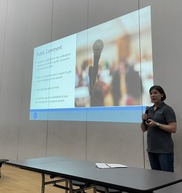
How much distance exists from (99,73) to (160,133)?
1.77m

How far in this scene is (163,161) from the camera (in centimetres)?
222

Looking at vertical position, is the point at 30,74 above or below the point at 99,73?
above

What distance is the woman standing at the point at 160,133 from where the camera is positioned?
7.31 ft

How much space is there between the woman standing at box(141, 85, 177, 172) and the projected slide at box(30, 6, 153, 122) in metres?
0.72

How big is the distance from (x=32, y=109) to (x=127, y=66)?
267 cm

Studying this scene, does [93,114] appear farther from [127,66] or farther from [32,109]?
[32,109]

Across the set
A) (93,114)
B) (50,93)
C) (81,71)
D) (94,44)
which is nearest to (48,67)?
(50,93)

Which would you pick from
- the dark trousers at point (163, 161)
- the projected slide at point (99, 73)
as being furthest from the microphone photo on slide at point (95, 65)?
the dark trousers at point (163, 161)

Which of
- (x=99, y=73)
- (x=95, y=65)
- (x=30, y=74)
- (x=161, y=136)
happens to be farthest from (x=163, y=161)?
(x=30, y=74)

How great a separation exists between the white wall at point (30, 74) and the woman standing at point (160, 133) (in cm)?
55

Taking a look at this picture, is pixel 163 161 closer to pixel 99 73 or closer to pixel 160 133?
pixel 160 133

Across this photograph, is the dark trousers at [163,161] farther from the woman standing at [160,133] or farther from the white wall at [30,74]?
the white wall at [30,74]

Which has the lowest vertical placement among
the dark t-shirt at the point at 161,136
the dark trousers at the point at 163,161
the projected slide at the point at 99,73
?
the dark trousers at the point at 163,161

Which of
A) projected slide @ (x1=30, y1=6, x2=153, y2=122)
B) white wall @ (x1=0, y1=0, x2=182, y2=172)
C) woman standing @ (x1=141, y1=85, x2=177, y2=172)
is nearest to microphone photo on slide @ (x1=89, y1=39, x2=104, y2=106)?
projected slide @ (x1=30, y1=6, x2=153, y2=122)
